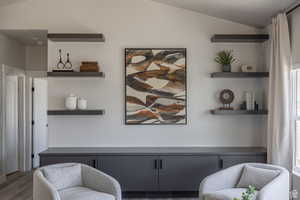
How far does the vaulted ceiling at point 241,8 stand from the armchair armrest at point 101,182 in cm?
271

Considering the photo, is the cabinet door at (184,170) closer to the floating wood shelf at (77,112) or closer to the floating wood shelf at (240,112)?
the floating wood shelf at (240,112)

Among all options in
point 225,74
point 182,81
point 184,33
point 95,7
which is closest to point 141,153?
point 182,81

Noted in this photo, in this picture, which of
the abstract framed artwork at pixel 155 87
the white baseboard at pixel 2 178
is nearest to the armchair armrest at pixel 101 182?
the abstract framed artwork at pixel 155 87

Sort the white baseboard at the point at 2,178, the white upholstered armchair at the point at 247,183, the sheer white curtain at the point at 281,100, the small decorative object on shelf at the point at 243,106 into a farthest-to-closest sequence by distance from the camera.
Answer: the white baseboard at the point at 2,178 < the small decorative object on shelf at the point at 243,106 < the sheer white curtain at the point at 281,100 < the white upholstered armchair at the point at 247,183

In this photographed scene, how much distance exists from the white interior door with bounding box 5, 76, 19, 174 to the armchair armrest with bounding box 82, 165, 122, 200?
256 cm

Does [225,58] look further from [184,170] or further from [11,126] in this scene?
[11,126]

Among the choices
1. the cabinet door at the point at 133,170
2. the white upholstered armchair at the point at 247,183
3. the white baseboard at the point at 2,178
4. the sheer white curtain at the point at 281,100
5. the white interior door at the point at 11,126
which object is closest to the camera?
the white upholstered armchair at the point at 247,183

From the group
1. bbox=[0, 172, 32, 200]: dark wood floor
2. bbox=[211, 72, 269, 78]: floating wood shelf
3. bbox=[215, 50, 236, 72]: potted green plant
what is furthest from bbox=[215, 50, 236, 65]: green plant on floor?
bbox=[0, 172, 32, 200]: dark wood floor

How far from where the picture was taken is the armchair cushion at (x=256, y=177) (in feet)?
10.2

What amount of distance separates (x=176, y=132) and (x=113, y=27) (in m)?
1.96

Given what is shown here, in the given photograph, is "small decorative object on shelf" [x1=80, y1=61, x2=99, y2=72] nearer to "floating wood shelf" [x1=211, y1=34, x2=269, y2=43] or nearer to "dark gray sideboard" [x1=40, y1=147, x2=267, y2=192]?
"dark gray sideboard" [x1=40, y1=147, x2=267, y2=192]

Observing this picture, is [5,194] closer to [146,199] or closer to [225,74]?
[146,199]

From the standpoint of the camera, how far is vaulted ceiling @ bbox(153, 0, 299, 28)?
3579 mm

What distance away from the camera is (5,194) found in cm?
434
